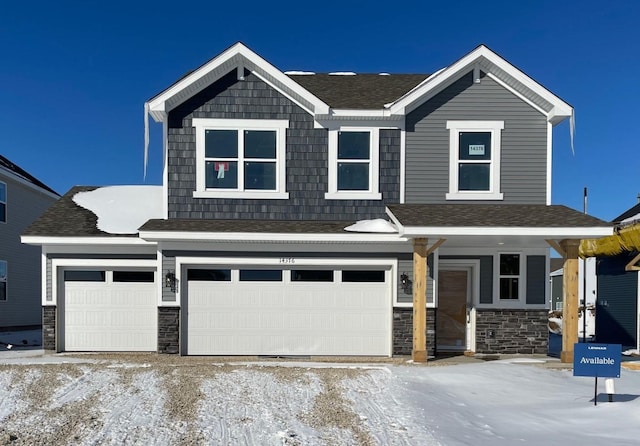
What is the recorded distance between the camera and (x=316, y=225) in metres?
10.5

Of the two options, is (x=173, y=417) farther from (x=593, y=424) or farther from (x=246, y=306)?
(x=593, y=424)

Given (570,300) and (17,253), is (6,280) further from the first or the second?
(570,300)

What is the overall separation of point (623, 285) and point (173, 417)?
42.3 ft

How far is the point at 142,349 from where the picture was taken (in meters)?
10.7

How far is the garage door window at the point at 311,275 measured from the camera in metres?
10.5

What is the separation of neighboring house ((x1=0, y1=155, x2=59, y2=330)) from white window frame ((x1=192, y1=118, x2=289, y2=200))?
9.87 m

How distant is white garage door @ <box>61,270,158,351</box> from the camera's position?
1065cm

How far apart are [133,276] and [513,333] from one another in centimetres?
901

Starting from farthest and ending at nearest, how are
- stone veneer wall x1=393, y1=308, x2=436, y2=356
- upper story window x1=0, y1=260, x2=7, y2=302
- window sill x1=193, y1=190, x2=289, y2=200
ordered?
upper story window x1=0, y1=260, x2=7, y2=302
window sill x1=193, y1=190, x2=289, y2=200
stone veneer wall x1=393, y1=308, x2=436, y2=356

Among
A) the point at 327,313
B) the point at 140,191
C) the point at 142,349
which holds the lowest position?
the point at 142,349

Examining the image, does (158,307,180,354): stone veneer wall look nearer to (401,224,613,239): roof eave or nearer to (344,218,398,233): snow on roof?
(344,218,398,233): snow on roof

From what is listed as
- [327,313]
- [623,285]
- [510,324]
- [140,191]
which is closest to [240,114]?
[140,191]

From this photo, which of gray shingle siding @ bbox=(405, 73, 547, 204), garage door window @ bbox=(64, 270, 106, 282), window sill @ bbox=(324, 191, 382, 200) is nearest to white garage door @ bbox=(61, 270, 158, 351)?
garage door window @ bbox=(64, 270, 106, 282)

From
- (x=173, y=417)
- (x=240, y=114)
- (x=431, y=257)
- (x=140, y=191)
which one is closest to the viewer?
(x=173, y=417)
